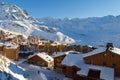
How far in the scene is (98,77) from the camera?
47344 mm

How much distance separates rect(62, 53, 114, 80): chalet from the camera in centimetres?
4659

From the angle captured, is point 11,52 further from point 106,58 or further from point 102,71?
point 102,71

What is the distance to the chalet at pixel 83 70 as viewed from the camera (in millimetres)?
46594

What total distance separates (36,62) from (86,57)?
25967 millimetres

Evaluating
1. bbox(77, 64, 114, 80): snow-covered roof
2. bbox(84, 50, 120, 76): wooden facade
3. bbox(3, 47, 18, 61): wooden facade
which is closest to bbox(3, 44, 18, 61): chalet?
bbox(3, 47, 18, 61): wooden facade

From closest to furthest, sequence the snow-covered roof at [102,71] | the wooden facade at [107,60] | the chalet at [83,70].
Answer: the snow-covered roof at [102,71], the chalet at [83,70], the wooden facade at [107,60]

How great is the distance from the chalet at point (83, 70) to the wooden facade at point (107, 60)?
1.27 meters

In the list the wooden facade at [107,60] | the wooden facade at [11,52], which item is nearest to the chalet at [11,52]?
the wooden facade at [11,52]

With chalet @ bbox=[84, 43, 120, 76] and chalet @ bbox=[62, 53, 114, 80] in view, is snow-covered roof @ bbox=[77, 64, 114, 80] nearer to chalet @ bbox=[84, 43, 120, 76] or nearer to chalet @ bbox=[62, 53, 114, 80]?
chalet @ bbox=[62, 53, 114, 80]

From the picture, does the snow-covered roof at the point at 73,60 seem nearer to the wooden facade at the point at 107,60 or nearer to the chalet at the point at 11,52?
the wooden facade at the point at 107,60

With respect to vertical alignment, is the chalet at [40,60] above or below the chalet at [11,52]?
below

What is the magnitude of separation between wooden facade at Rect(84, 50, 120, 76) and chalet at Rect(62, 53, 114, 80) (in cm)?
127

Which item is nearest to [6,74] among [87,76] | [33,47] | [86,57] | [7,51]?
[87,76]

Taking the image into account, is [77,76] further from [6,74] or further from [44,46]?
[44,46]
